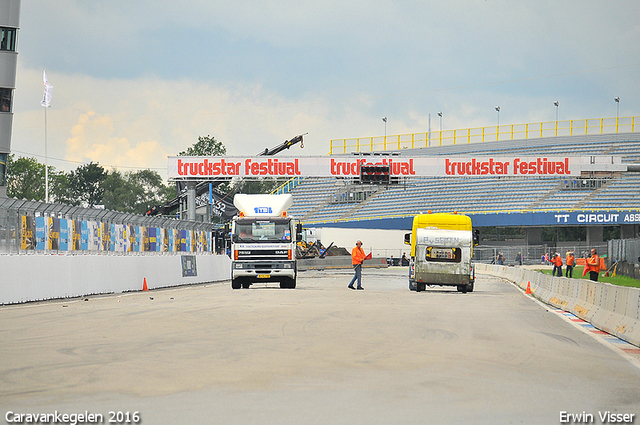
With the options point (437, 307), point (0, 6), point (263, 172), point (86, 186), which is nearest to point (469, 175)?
point (263, 172)

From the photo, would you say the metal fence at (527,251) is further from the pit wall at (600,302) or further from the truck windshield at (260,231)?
the pit wall at (600,302)

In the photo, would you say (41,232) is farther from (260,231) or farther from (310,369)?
(310,369)

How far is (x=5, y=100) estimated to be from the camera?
5694 centimetres

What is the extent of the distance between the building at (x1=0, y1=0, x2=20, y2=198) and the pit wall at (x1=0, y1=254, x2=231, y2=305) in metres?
25.9

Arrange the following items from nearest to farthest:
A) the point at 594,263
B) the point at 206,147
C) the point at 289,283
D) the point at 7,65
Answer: the point at 594,263 → the point at 289,283 → the point at 7,65 → the point at 206,147

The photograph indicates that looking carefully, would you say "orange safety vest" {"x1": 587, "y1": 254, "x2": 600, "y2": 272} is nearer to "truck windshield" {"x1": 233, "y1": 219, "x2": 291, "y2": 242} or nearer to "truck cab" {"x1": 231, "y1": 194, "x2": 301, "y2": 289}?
"truck cab" {"x1": 231, "y1": 194, "x2": 301, "y2": 289}

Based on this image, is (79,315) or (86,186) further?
(86,186)

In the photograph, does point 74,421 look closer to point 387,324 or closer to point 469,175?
point 387,324

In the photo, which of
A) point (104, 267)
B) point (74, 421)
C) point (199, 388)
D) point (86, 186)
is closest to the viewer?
point (74, 421)

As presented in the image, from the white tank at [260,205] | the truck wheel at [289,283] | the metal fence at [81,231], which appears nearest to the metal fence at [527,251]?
the metal fence at [81,231]

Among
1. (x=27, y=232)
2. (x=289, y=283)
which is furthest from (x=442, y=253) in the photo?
(x=27, y=232)

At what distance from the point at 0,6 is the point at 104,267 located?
35.8 m

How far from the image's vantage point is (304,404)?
24.3 ft

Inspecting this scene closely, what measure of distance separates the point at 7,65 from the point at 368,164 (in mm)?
24539
